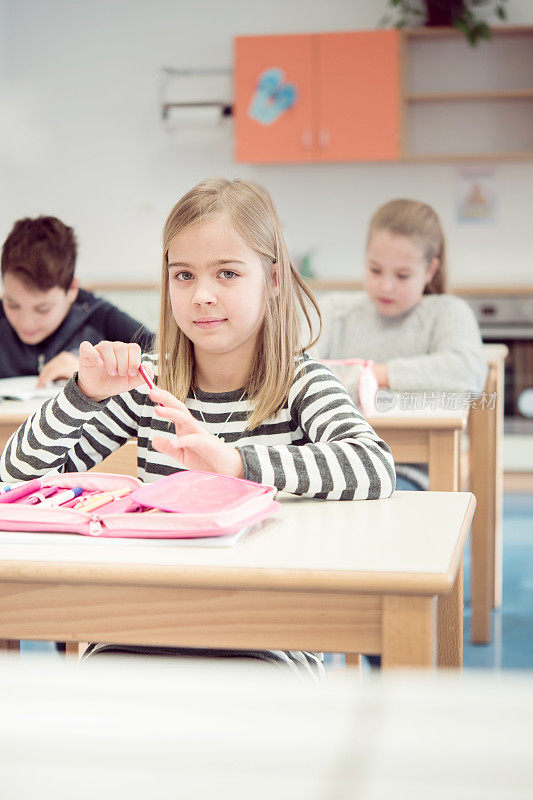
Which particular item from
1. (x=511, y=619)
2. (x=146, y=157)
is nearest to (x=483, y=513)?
(x=511, y=619)

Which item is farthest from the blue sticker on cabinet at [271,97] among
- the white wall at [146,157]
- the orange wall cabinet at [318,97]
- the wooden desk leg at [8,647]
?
the wooden desk leg at [8,647]

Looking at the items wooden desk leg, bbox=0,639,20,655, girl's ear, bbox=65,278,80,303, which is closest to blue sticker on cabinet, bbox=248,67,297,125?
girl's ear, bbox=65,278,80,303

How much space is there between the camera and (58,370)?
223 centimetres

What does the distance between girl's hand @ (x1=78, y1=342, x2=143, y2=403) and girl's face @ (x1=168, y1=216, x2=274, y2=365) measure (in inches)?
4.3

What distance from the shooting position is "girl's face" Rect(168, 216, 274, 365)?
1342 mm

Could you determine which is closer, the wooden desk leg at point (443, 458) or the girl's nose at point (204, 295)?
the girl's nose at point (204, 295)

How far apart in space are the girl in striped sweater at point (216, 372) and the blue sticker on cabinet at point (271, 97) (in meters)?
3.76

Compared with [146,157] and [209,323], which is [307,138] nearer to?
[146,157]

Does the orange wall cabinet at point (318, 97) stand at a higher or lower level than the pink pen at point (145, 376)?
higher

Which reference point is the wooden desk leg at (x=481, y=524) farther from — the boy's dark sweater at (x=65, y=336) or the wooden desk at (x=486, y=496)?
the boy's dark sweater at (x=65, y=336)

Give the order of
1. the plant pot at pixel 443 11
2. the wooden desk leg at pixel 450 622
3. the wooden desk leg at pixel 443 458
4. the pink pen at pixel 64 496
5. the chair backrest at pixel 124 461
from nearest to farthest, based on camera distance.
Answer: the pink pen at pixel 64 496
the wooden desk leg at pixel 450 622
the chair backrest at pixel 124 461
the wooden desk leg at pixel 443 458
the plant pot at pixel 443 11

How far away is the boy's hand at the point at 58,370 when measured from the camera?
7.25 ft

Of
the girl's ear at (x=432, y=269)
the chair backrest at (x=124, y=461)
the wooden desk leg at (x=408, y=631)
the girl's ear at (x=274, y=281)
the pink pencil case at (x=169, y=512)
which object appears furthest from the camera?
the girl's ear at (x=432, y=269)

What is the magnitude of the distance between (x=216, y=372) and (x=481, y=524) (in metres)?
1.32
